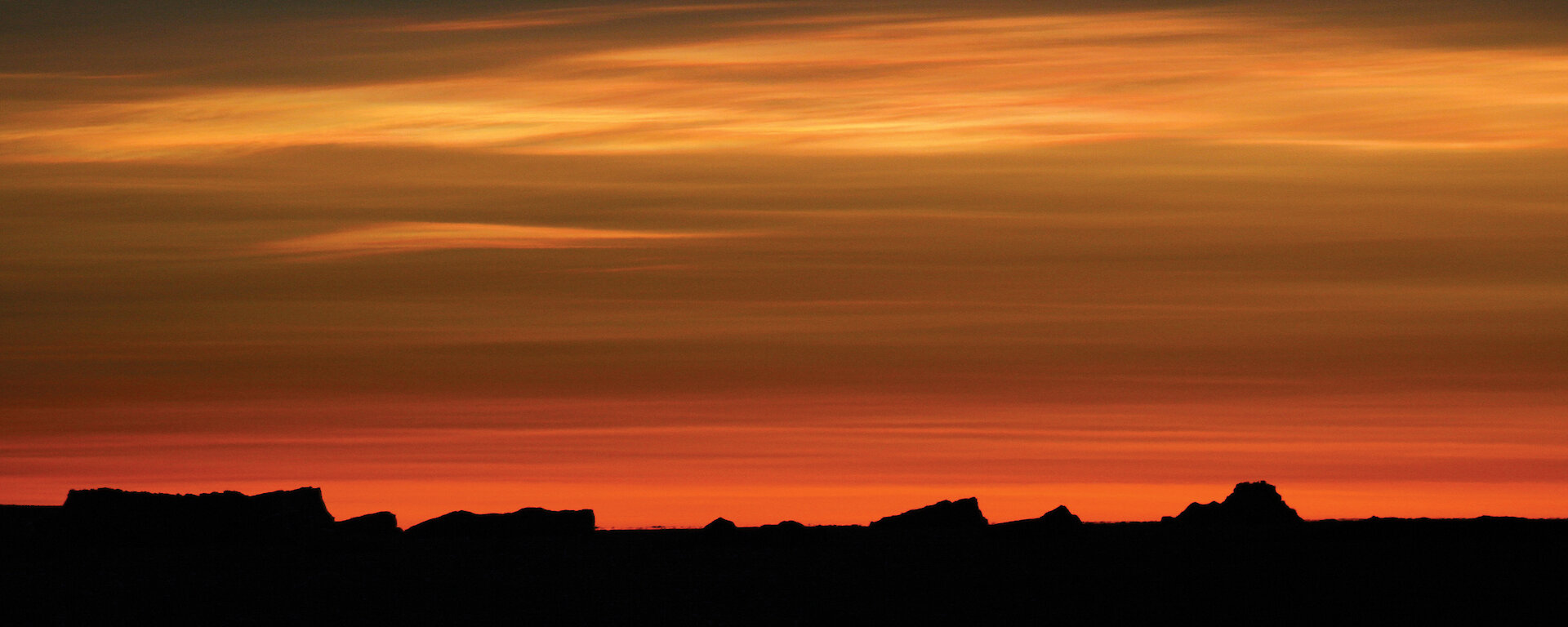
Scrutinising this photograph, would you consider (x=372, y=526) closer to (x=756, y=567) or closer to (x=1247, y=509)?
(x=756, y=567)

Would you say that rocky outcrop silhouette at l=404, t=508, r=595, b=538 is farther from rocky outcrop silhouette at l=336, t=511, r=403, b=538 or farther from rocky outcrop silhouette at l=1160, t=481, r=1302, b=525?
rocky outcrop silhouette at l=1160, t=481, r=1302, b=525

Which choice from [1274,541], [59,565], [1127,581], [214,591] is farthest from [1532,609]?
[59,565]

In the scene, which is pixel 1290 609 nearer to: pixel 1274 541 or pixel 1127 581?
pixel 1127 581

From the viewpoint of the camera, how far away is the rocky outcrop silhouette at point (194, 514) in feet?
346

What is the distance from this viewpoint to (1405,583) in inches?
3059

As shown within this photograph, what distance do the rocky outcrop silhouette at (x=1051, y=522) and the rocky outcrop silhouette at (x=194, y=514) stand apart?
109 feet

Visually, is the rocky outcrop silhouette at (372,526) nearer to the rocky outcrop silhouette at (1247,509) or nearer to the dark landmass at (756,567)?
the dark landmass at (756,567)

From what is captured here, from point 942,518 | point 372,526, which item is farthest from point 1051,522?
point 372,526

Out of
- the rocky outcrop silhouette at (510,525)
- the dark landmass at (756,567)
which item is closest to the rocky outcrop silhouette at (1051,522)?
the dark landmass at (756,567)

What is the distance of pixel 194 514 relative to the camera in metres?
107

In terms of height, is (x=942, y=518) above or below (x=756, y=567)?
above

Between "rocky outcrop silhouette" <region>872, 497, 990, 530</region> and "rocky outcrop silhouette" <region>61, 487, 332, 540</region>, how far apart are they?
29.3m

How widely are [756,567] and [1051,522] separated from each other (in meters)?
20.4

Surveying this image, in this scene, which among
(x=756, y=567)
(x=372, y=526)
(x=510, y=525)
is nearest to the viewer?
(x=756, y=567)
